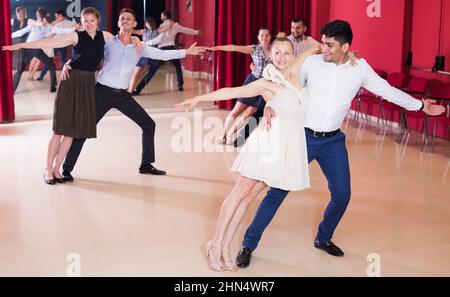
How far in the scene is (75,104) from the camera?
238 inches

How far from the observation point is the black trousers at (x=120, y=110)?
6.14 metres

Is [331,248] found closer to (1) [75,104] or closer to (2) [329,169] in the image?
(2) [329,169]

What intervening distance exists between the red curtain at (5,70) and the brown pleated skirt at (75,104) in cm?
363

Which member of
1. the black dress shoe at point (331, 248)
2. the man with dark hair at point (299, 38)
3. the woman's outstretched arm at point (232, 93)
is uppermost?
the man with dark hair at point (299, 38)

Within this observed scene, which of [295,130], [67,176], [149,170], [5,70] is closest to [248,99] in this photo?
[149,170]

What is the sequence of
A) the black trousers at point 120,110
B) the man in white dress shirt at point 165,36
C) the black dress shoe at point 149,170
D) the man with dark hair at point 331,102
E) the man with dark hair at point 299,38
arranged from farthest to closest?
the man in white dress shirt at point 165,36 < the man with dark hair at point 299,38 < the black dress shoe at point 149,170 < the black trousers at point 120,110 < the man with dark hair at point 331,102

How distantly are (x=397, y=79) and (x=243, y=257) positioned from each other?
17.7 ft

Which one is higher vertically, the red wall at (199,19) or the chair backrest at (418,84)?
the red wall at (199,19)

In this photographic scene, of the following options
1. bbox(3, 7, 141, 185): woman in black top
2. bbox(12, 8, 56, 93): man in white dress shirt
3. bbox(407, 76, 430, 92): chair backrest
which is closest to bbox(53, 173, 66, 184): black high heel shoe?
bbox(3, 7, 141, 185): woman in black top

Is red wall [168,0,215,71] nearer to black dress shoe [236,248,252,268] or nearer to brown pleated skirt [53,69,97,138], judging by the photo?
brown pleated skirt [53,69,97,138]

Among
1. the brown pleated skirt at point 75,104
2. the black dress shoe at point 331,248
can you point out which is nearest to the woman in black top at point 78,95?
the brown pleated skirt at point 75,104

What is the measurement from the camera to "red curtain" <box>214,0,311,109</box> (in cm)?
1059

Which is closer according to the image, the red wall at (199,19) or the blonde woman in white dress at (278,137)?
the blonde woman in white dress at (278,137)

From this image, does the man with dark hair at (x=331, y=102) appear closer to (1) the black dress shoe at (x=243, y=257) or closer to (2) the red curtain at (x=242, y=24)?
(1) the black dress shoe at (x=243, y=257)
